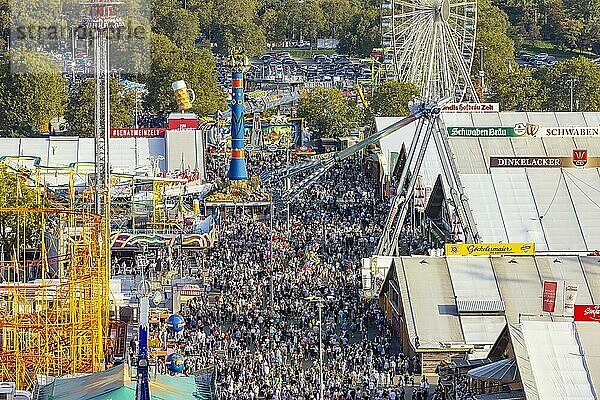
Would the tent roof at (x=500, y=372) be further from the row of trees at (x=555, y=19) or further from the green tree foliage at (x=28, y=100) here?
the row of trees at (x=555, y=19)

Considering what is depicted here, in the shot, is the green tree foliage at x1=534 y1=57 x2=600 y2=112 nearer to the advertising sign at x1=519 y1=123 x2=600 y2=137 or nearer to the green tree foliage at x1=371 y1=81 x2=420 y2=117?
the green tree foliage at x1=371 y1=81 x2=420 y2=117

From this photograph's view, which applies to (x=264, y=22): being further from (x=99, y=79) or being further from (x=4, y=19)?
(x=99, y=79)

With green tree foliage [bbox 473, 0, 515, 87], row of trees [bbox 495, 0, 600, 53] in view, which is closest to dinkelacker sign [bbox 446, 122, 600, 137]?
green tree foliage [bbox 473, 0, 515, 87]

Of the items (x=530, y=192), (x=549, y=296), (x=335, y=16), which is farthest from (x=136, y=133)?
(x=335, y=16)

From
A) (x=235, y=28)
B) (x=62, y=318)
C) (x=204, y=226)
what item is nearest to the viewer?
(x=62, y=318)

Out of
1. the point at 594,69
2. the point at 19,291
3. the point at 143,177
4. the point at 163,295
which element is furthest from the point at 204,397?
the point at 594,69

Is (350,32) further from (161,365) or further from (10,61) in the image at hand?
(161,365)
